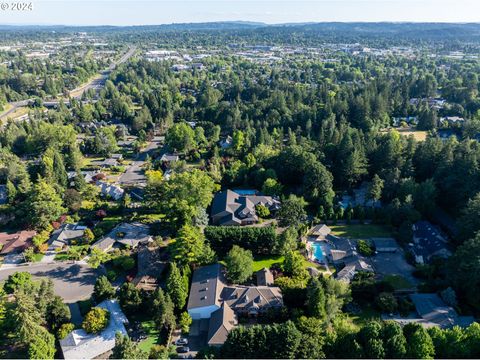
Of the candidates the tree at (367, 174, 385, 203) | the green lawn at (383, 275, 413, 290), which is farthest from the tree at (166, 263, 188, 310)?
the tree at (367, 174, 385, 203)

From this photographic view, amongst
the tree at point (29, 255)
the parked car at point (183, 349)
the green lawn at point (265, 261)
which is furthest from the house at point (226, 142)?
the parked car at point (183, 349)

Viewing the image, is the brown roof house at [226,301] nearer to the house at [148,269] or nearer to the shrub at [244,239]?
the house at [148,269]

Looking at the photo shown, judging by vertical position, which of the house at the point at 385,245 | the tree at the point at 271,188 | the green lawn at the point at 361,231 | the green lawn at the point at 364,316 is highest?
the tree at the point at 271,188

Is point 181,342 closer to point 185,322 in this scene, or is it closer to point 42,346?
point 185,322

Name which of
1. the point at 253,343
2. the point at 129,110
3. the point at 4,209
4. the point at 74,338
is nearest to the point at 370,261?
the point at 253,343

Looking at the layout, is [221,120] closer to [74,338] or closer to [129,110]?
[129,110]

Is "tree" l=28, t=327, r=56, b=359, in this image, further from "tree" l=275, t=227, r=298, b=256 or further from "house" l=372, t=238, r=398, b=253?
"house" l=372, t=238, r=398, b=253
